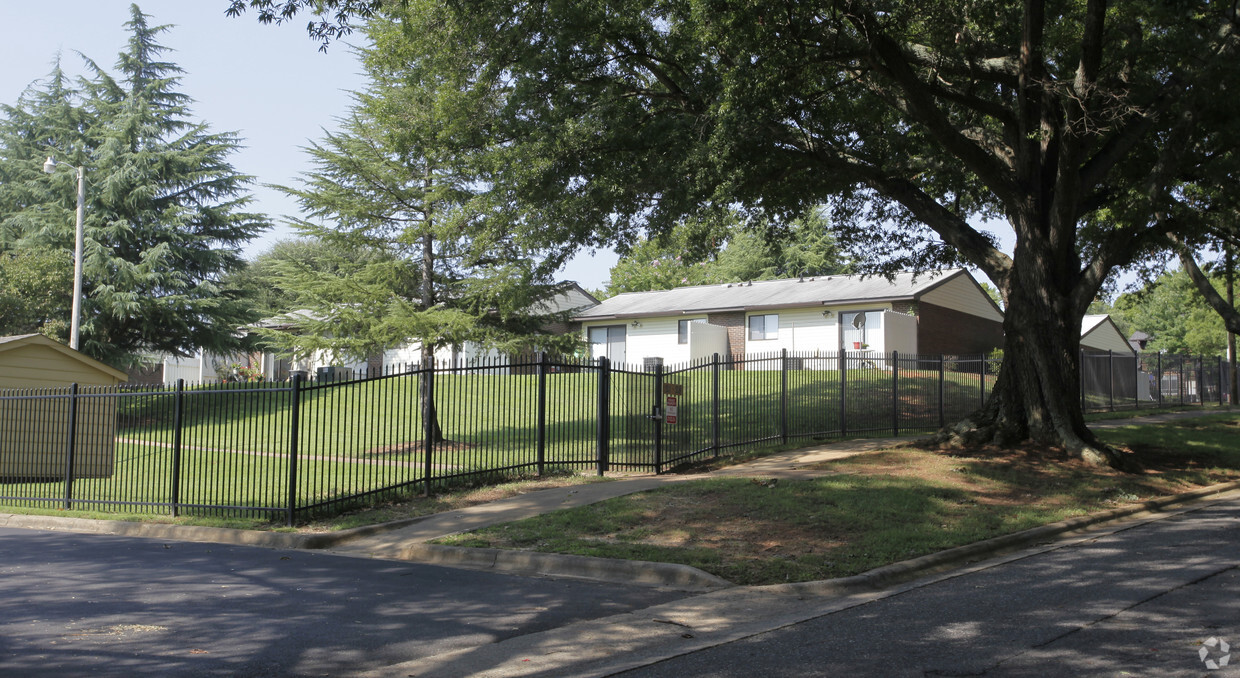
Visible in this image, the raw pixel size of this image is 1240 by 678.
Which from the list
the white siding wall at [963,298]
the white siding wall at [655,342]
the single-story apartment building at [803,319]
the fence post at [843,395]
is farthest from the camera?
the white siding wall at [655,342]

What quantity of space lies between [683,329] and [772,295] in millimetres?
4211

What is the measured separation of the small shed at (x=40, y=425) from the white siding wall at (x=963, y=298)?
30.4 meters

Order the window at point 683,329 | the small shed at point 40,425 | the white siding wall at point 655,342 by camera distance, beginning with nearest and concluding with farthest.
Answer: the small shed at point 40,425, the window at point 683,329, the white siding wall at point 655,342

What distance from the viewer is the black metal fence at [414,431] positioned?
12789 mm

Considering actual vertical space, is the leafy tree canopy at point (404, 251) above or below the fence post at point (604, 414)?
above

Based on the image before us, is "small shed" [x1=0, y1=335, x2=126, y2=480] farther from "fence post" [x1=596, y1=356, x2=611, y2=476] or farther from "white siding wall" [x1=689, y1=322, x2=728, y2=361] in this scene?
"white siding wall" [x1=689, y1=322, x2=728, y2=361]

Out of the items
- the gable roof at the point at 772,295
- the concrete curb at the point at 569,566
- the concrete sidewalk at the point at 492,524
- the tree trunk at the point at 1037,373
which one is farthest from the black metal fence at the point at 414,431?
the gable roof at the point at 772,295

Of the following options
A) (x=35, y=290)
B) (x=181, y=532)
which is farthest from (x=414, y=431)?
(x=35, y=290)

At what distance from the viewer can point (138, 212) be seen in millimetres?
33281

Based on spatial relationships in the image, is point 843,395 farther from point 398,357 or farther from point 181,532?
point 398,357

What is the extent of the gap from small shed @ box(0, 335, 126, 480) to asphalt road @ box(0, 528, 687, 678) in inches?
292

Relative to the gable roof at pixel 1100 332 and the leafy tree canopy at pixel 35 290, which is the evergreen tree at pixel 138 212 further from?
the gable roof at pixel 1100 332

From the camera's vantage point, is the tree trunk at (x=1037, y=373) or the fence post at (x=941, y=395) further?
the fence post at (x=941, y=395)

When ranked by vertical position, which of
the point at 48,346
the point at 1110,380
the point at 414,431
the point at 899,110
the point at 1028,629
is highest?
the point at 899,110
